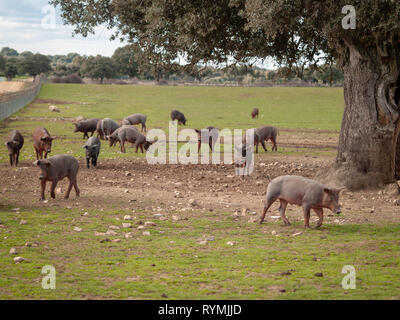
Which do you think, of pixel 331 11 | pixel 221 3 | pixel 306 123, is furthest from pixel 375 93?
pixel 306 123

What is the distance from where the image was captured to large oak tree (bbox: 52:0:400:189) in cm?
1505

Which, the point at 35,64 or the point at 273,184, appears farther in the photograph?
the point at 35,64

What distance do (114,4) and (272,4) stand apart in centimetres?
680

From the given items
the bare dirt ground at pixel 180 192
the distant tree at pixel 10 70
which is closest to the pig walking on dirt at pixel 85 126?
the bare dirt ground at pixel 180 192

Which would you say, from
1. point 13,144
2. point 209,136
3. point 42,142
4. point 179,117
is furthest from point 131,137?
point 179,117

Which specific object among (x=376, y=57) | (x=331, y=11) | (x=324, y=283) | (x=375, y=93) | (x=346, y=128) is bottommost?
(x=324, y=283)

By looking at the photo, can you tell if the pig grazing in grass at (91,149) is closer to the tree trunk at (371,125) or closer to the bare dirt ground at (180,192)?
the bare dirt ground at (180,192)

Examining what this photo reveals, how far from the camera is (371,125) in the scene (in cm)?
1639

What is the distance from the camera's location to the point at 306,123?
44.2 metres

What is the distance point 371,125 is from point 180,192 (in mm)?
5784

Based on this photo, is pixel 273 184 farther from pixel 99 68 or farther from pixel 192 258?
pixel 99 68

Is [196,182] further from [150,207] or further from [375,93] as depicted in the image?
[375,93]

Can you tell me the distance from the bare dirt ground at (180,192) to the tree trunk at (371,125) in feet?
2.16

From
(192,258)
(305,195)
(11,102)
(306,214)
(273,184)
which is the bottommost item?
(192,258)
